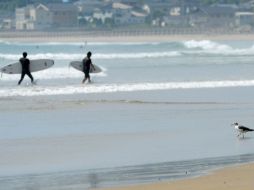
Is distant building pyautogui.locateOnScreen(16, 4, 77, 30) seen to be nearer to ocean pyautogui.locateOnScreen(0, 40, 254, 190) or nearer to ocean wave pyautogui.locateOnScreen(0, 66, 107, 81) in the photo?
ocean wave pyautogui.locateOnScreen(0, 66, 107, 81)

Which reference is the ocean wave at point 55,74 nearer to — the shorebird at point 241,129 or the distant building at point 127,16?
the shorebird at point 241,129

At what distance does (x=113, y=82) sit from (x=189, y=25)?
101441 millimetres

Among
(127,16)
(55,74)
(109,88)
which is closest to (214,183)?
(109,88)

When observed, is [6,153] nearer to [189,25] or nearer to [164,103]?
[164,103]

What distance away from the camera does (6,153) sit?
43.3 ft

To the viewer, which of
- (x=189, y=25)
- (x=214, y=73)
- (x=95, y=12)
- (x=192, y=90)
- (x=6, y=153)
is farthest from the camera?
(x=95, y=12)

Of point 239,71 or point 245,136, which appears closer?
point 245,136

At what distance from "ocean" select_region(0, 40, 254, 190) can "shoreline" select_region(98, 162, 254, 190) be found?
307mm

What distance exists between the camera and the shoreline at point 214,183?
10539 millimetres

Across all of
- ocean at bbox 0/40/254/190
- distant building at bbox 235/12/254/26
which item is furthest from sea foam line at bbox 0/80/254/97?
distant building at bbox 235/12/254/26

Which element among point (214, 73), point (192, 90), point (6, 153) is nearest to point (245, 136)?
point (6, 153)

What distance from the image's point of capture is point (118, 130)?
15461 mm

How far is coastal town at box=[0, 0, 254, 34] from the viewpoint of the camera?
411ft

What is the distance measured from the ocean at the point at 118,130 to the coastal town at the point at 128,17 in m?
94.7
